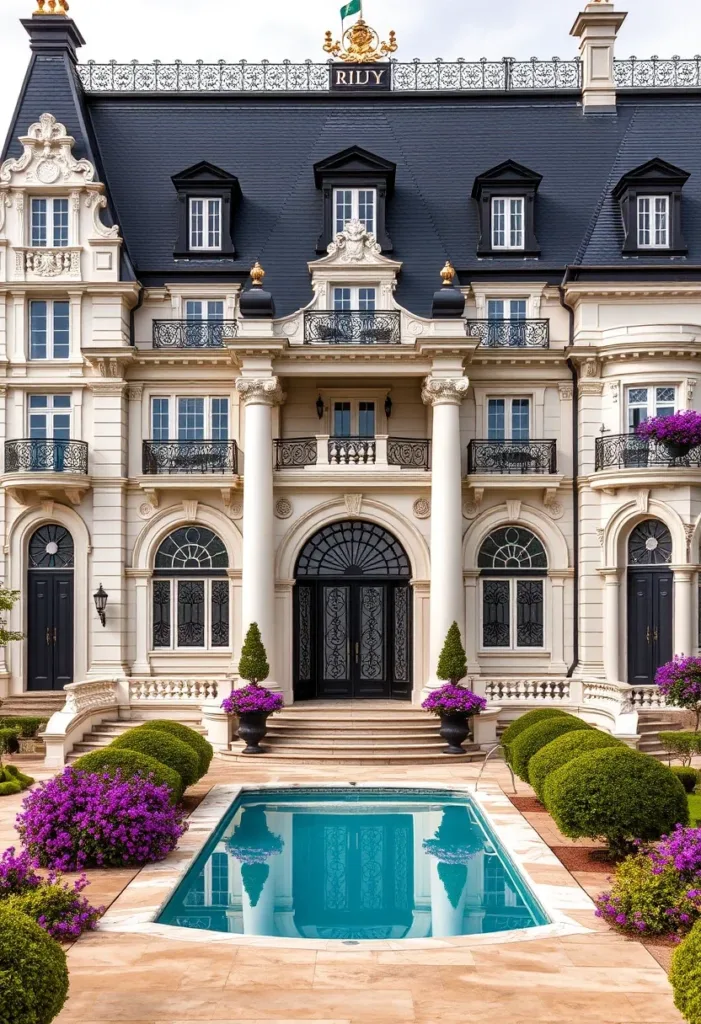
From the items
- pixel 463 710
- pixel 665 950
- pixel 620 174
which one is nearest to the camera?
pixel 665 950

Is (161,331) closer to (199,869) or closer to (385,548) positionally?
(385,548)

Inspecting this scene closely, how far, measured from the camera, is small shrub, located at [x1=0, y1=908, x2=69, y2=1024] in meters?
8.33

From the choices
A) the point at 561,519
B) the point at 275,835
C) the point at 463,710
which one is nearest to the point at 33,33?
the point at 561,519

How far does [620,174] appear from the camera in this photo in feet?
104

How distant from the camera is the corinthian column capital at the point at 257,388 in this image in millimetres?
28328

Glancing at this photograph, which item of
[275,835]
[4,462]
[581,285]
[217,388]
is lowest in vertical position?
[275,835]

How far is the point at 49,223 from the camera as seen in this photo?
30.0m

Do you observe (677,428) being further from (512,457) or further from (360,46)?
(360,46)

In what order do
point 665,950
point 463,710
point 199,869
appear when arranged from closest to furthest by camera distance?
1. point 665,950
2. point 199,869
3. point 463,710

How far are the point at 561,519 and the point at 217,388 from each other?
9.08 m

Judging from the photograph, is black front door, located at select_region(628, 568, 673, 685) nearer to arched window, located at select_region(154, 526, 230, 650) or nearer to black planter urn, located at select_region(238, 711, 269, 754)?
black planter urn, located at select_region(238, 711, 269, 754)

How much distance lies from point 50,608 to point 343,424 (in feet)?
28.0

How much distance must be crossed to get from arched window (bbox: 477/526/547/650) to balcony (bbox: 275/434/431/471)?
280cm

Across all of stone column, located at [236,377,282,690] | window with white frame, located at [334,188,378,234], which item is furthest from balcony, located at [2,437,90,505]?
window with white frame, located at [334,188,378,234]
